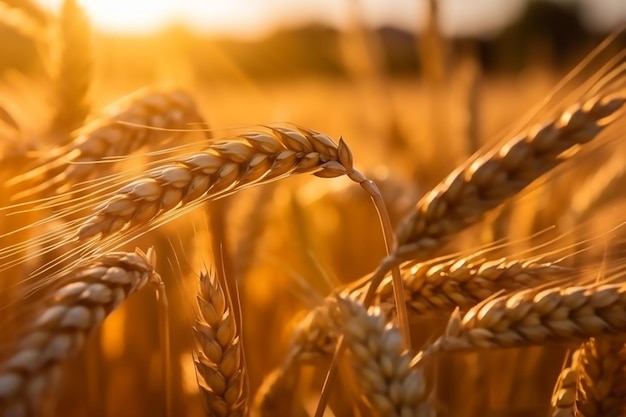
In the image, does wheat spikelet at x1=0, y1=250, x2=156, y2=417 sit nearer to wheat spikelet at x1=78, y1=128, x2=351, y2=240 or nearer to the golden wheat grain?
wheat spikelet at x1=78, y1=128, x2=351, y2=240

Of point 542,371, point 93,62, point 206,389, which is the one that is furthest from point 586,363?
point 93,62

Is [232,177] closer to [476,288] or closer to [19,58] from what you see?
[476,288]

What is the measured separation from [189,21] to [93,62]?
2185 mm

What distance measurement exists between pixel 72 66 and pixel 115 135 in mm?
249

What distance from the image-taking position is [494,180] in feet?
2.75

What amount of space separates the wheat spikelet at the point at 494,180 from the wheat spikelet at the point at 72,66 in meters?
0.73

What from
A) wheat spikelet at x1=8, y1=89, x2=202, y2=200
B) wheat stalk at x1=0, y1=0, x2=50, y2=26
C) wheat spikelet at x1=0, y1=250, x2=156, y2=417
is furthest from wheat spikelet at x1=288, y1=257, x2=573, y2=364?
wheat stalk at x1=0, y1=0, x2=50, y2=26

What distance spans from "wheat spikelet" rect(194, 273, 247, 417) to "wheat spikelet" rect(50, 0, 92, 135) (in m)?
0.58

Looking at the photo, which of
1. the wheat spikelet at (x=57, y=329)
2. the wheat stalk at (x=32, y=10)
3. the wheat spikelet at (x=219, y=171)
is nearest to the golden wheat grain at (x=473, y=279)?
the wheat spikelet at (x=219, y=171)

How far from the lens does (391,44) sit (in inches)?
866

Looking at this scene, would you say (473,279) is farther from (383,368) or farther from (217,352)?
(217,352)

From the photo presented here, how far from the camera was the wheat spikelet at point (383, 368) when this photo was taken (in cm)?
77

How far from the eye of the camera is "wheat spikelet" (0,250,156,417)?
622 millimetres

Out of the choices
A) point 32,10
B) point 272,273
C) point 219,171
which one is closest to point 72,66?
point 32,10
